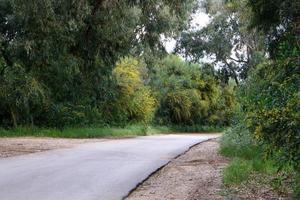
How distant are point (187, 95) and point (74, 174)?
41.4 m

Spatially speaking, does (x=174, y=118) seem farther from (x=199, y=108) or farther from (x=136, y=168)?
(x=136, y=168)

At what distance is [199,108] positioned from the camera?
181ft

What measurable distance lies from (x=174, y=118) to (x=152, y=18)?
116 ft

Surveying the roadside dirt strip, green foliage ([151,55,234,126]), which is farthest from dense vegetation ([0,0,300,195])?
green foliage ([151,55,234,126])

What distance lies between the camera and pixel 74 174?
12.2 meters

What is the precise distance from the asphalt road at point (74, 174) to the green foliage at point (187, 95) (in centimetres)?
3513

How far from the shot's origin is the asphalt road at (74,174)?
9.55 meters

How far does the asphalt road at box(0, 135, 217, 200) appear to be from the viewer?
9547 mm

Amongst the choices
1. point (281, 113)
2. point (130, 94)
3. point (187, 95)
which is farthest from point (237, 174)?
point (187, 95)

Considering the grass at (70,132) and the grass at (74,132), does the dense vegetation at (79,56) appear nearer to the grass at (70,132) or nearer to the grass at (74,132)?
the grass at (74,132)

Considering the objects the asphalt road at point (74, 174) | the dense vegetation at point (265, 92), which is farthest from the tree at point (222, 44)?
the asphalt road at point (74, 174)

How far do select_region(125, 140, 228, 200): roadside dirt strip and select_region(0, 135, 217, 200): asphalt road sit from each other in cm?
31

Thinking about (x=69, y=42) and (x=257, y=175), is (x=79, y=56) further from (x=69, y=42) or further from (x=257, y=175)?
(x=257, y=175)

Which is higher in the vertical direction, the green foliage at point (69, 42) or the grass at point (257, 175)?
the green foliage at point (69, 42)
